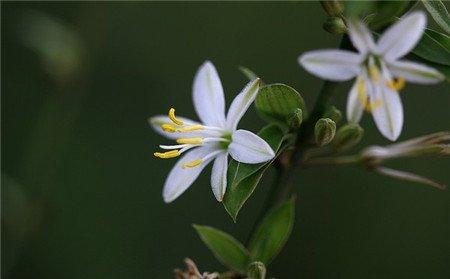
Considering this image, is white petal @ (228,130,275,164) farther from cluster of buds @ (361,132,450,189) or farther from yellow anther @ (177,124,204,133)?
cluster of buds @ (361,132,450,189)

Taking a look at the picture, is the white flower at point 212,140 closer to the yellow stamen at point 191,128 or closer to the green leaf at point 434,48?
the yellow stamen at point 191,128

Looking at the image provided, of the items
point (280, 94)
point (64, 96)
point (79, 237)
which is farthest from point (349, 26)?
point (79, 237)

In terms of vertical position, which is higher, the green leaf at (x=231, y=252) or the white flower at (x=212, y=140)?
the white flower at (x=212, y=140)

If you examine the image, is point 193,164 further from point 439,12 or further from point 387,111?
point 439,12

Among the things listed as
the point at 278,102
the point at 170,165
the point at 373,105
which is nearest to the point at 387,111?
the point at 373,105

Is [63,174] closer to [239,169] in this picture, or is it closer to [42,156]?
[42,156]

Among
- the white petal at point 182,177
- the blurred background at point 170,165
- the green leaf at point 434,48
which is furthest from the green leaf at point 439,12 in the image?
the blurred background at point 170,165

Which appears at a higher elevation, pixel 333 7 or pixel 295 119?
pixel 333 7
